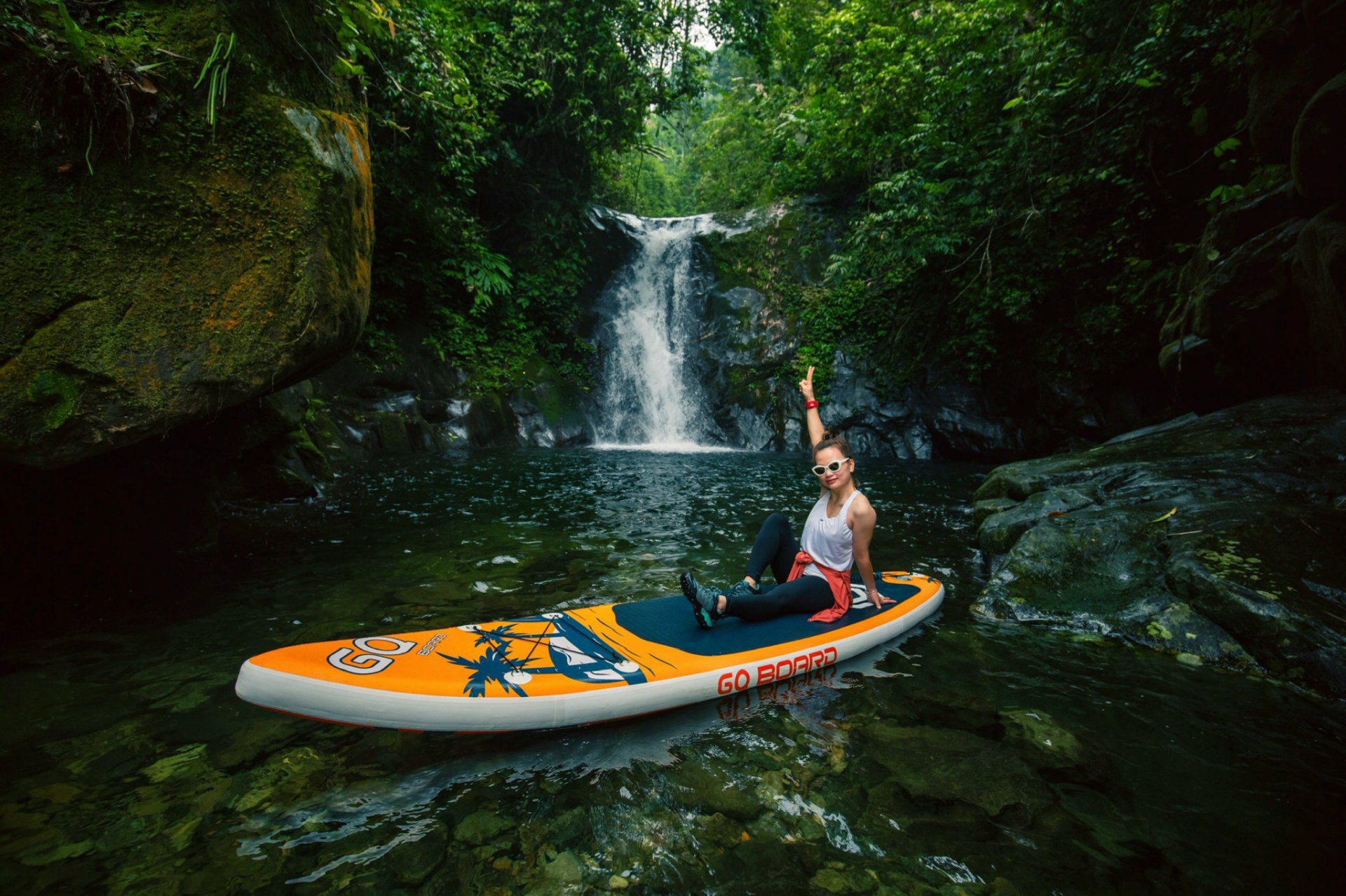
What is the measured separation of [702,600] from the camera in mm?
3338

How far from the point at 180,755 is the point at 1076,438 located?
12.6 m

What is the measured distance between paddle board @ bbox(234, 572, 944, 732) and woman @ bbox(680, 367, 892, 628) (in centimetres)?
10

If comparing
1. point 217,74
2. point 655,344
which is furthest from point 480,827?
point 655,344

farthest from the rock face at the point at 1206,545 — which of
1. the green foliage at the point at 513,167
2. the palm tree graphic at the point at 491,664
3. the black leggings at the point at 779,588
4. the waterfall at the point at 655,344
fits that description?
the waterfall at the point at 655,344

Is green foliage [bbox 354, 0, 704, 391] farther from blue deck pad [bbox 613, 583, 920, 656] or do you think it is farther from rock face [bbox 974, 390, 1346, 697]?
rock face [bbox 974, 390, 1346, 697]

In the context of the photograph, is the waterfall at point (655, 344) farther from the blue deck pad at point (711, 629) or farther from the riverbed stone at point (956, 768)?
the riverbed stone at point (956, 768)

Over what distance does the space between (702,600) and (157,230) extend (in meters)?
3.61

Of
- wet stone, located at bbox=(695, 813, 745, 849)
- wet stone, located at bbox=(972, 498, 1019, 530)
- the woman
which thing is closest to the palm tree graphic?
wet stone, located at bbox=(695, 813, 745, 849)

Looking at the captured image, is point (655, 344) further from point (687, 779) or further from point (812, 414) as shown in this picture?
point (687, 779)

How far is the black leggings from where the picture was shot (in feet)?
11.7

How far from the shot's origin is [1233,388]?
6516 millimetres

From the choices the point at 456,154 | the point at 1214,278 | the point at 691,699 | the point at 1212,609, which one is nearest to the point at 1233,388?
the point at 1214,278

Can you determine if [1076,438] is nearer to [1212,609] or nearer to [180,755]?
[1212,609]

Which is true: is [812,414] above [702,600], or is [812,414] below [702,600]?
above
